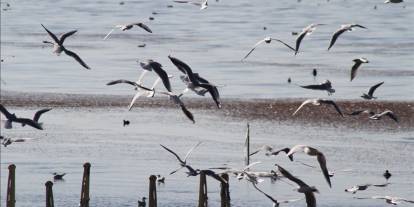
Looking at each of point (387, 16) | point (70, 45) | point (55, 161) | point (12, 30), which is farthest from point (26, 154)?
point (387, 16)

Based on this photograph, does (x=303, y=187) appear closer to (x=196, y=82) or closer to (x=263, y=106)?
(x=196, y=82)

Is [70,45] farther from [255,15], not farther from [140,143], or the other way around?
[140,143]

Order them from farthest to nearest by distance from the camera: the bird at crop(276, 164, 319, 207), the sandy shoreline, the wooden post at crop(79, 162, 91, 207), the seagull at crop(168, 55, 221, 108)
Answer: the sandy shoreline < the wooden post at crop(79, 162, 91, 207) < the seagull at crop(168, 55, 221, 108) < the bird at crop(276, 164, 319, 207)

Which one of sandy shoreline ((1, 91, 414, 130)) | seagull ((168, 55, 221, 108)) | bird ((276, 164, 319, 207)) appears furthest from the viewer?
sandy shoreline ((1, 91, 414, 130))

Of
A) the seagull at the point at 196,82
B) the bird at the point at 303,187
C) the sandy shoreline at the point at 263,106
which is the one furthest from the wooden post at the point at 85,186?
the sandy shoreline at the point at 263,106

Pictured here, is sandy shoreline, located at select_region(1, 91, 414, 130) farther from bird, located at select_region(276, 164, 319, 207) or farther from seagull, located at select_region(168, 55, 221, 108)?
bird, located at select_region(276, 164, 319, 207)

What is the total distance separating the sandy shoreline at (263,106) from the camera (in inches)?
1956

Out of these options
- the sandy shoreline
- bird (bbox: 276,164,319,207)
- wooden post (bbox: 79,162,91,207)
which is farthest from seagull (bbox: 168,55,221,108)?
the sandy shoreline

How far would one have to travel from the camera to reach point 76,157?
4322 centimetres

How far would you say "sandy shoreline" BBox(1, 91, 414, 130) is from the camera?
49.7 m

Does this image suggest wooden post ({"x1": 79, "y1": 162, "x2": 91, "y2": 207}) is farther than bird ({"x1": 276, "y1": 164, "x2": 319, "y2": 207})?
Yes

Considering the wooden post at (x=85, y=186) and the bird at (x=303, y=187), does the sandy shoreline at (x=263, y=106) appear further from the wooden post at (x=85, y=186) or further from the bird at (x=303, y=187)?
the bird at (x=303, y=187)

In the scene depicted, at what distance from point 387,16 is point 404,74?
4211 centimetres

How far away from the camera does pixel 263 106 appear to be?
173 feet
